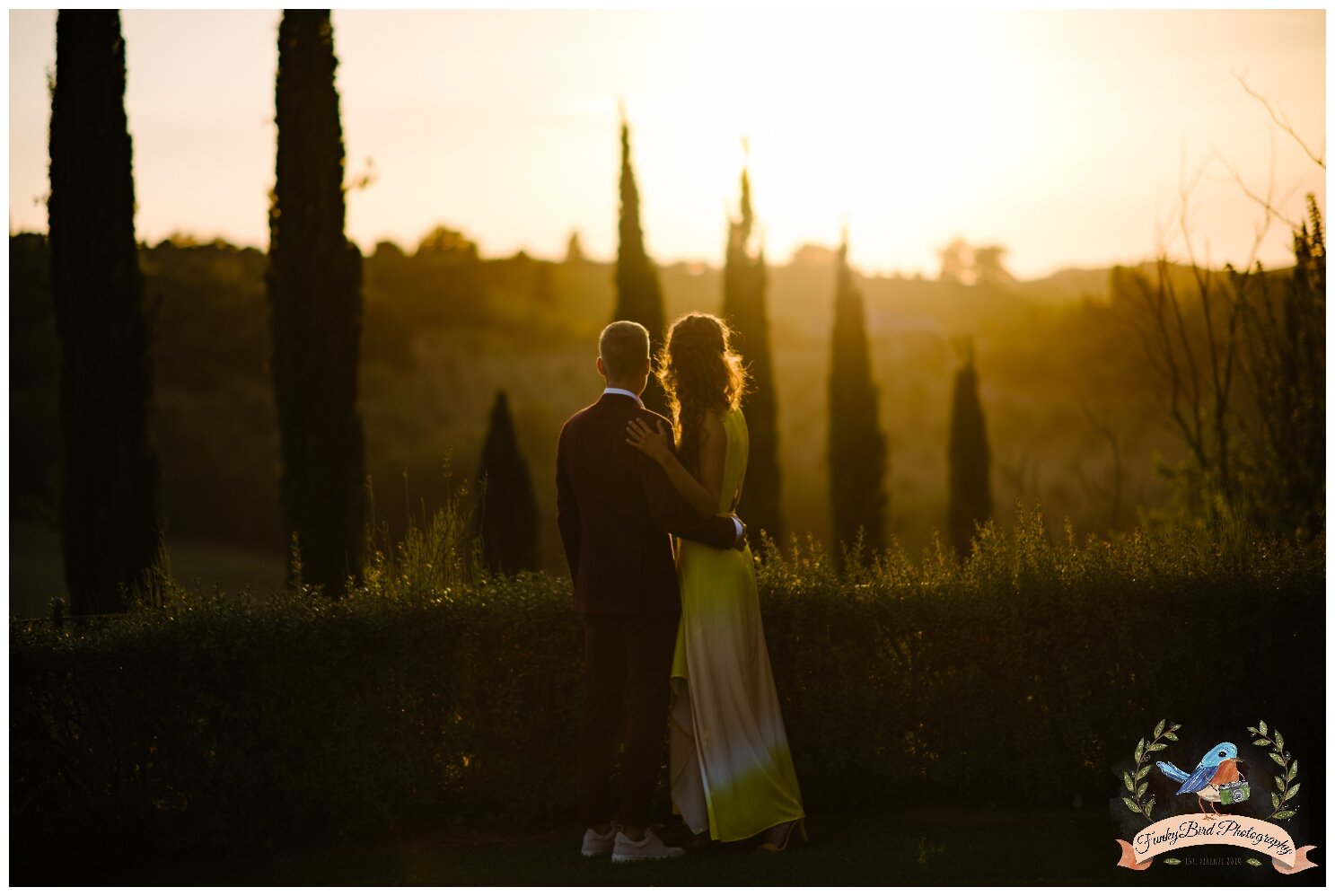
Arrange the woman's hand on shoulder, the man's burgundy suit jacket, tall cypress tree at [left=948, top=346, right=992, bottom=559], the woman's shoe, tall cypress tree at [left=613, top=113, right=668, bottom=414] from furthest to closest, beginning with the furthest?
tall cypress tree at [left=948, top=346, right=992, bottom=559] < tall cypress tree at [left=613, top=113, right=668, bottom=414] < the woman's shoe < the man's burgundy suit jacket < the woman's hand on shoulder

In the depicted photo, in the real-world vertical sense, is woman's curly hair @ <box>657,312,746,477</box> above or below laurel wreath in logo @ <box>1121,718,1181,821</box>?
above

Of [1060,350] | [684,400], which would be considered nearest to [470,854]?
[684,400]

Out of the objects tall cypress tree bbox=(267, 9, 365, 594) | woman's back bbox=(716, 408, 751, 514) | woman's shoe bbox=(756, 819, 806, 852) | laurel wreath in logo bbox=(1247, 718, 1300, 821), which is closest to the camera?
woman's back bbox=(716, 408, 751, 514)

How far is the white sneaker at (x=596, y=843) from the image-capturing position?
16.5 feet

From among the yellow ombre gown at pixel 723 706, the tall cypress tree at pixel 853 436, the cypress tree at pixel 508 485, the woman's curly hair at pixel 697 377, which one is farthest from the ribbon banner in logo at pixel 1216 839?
the tall cypress tree at pixel 853 436

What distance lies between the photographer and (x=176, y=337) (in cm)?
3947

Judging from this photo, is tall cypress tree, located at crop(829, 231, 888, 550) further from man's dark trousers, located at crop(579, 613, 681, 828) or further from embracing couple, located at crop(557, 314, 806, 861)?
man's dark trousers, located at crop(579, 613, 681, 828)

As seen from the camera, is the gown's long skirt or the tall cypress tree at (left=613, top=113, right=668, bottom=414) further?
the tall cypress tree at (left=613, top=113, right=668, bottom=414)

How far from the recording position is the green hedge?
214 inches

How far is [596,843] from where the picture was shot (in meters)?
5.04

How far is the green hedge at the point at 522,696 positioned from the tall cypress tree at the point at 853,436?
1893 centimetres

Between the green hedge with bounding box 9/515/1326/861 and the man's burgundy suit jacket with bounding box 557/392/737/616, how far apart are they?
2.76 ft

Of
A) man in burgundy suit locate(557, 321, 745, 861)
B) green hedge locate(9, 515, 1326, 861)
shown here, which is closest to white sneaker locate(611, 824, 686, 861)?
man in burgundy suit locate(557, 321, 745, 861)

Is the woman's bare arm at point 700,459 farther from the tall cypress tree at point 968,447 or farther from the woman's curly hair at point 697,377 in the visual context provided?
the tall cypress tree at point 968,447
